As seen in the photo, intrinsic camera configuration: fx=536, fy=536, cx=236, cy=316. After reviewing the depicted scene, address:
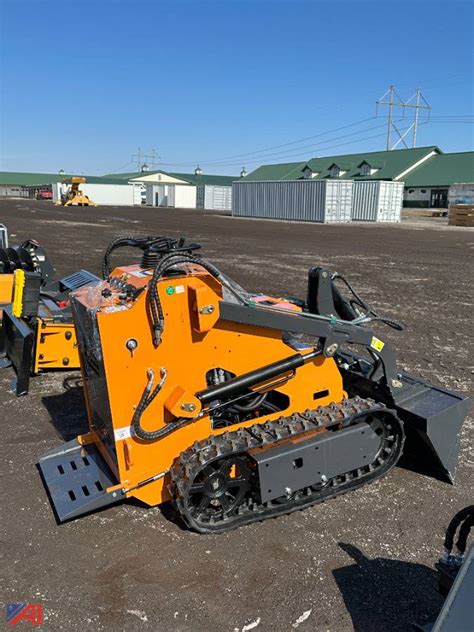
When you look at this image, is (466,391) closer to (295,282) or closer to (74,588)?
(74,588)

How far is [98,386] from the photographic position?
12.3ft

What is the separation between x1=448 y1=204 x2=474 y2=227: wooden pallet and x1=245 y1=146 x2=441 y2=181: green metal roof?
22.1 metres

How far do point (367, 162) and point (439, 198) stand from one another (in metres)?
8.93

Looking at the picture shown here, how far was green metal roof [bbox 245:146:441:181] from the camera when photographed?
197ft

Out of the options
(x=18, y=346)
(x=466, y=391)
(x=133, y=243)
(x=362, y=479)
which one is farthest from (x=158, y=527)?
(x=466, y=391)

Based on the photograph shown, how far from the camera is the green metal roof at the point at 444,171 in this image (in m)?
56.0

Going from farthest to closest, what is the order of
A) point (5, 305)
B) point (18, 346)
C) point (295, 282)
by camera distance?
point (295, 282), point (5, 305), point (18, 346)

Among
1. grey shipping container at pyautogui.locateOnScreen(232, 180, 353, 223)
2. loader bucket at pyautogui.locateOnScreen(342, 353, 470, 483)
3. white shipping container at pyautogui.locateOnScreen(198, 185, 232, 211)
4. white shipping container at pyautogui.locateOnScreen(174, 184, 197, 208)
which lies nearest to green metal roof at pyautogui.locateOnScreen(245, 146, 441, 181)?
white shipping container at pyautogui.locateOnScreen(198, 185, 232, 211)

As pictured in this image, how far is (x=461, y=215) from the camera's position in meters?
37.3

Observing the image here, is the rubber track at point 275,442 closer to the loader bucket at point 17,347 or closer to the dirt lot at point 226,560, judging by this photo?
the dirt lot at point 226,560

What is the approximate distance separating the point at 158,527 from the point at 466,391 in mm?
4025

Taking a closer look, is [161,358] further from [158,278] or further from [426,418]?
[426,418]
